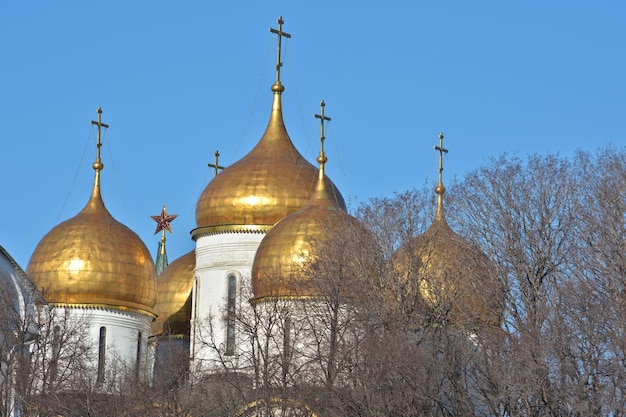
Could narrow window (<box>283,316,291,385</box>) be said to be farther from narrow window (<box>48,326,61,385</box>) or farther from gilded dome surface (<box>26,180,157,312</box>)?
gilded dome surface (<box>26,180,157,312</box>)

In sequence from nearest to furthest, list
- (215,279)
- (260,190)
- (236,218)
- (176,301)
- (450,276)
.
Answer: (450,276)
(260,190)
(236,218)
(215,279)
(176,301)

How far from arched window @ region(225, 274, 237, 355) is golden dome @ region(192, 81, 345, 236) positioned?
125 cm

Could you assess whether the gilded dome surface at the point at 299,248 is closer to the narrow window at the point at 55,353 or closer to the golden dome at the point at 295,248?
the golden dome at the point at 295,248

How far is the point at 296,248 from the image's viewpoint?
119 ft

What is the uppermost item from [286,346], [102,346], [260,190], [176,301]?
[260,190]

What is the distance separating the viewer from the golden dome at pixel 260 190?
39125 mm

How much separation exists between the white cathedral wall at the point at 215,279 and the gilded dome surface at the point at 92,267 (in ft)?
4.09

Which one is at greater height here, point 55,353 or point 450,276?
point 450,276

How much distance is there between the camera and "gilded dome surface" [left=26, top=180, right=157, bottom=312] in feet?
129

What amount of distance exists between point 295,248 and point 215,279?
3671 mm

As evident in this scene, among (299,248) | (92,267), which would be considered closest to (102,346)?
(92,267)

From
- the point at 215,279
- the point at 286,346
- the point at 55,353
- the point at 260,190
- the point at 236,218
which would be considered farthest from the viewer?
the point at 215,279

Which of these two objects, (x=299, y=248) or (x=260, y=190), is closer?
(x=299, y=248)

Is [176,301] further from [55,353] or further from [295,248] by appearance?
[55,353]
